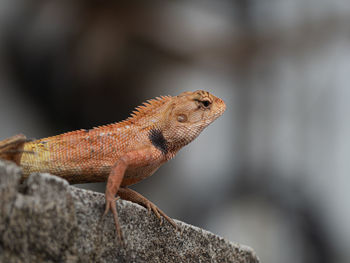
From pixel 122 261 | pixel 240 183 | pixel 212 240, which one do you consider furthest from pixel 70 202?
pixel 240 183

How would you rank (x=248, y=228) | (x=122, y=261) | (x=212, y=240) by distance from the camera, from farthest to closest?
(x=248, y=228) < (x=212, y=240) < (x=122, y=261)

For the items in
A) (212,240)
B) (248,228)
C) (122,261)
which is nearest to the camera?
(122,261)

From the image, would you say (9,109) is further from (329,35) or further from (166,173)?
(329,35)

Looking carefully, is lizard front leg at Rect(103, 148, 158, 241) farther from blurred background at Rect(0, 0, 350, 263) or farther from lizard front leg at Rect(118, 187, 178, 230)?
blurred background at Rect(0, 0, 350, 263)

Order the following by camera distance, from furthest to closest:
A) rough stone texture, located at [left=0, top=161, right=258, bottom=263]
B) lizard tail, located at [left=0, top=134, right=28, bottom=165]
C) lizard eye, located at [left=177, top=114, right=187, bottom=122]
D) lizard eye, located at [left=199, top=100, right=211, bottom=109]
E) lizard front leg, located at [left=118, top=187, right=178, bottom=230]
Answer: lizard eye, located at [left=199, top=100, right=211, bottom=109] → lizard eye, located at [left=177, top=114, right=187, bottom=122] → lizard front leg, located at [left=118, top=187, right=178, bottom=230] → lizard tail, located at [left=0, top=134, right=28, bottom=165] → rough stone texture, located at [left=0, top=161, right=258, bottom=263]

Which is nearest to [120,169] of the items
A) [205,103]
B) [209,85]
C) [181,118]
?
[181,118]

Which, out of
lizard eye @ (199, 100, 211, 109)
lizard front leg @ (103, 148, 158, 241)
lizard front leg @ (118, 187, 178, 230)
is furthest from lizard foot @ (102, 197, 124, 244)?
lizard eye @ (199, 100, 211, 109)

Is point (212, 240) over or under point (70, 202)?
under
